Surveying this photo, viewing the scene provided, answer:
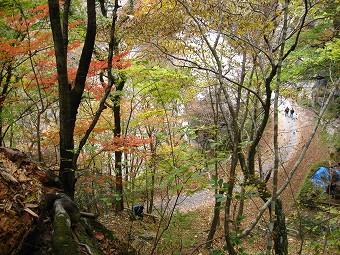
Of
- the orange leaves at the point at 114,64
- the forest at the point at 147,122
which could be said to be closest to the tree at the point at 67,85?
the forest at the point at 147,122

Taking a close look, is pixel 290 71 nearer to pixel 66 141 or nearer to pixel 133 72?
pixel 133 72

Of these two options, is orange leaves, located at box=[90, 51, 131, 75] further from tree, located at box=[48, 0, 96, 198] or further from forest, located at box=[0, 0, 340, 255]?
tree, located at box=[48, 0, 96, 198]

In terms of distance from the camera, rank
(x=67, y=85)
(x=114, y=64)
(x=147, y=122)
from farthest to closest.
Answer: (x=147, y=122) < (x=114, y=64) < (x=67, y=85)

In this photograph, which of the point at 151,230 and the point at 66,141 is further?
the point at 151,230

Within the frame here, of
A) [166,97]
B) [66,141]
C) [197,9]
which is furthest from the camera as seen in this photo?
[166,97]

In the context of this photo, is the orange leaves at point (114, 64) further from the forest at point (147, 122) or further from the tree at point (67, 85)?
the tree at point (67, 85)

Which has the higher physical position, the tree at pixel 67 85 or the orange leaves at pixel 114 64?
the orange leaves at pixel 114 64

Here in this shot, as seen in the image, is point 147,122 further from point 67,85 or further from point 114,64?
point 67,85

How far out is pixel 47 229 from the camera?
3680mm

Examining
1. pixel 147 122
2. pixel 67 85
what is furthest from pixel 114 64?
pixel 67 85

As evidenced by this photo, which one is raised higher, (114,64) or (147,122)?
(114,64)

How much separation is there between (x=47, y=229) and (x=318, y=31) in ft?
41.4

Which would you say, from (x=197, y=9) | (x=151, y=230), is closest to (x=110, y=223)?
(x=151, y=230)

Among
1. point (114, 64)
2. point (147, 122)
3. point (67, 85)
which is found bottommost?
point (147, 122)
